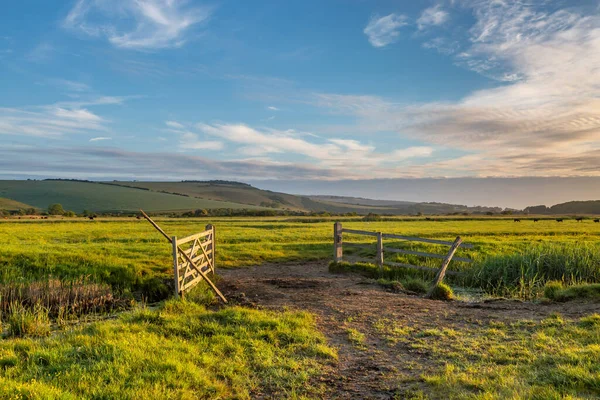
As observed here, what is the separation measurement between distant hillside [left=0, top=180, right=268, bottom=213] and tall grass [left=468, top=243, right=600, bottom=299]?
92.5 m

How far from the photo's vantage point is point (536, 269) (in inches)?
648

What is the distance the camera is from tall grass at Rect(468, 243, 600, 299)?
1564 cm

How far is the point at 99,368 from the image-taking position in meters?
5.99

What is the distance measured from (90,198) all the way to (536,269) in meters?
113

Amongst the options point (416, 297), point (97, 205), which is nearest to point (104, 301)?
point (416, 297)

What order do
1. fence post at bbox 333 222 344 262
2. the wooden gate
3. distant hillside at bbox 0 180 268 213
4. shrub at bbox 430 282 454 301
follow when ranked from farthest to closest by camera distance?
1. distant hillside at bbox 0 180 268 213
2. fence post at bbox 333 222 344 262
3. shrub at bbox 430 282 454 301
4. the wooden gate

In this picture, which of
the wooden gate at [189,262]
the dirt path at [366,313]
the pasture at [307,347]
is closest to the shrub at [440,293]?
the dirt path at [366,313]

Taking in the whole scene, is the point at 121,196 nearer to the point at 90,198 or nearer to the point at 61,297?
the point at 90,198

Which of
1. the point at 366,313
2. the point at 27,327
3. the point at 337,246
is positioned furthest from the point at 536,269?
the point at 27,327

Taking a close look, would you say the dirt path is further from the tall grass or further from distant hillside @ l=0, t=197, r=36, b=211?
distant hillside @ l=0, t=197, r=36, b=211

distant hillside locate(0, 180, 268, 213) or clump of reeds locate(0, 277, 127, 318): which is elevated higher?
distant hillside locate(0, 180, 268, 213)

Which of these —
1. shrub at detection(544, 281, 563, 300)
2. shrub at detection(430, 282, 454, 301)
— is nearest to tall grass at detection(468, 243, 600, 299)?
shrub at detection(544, 281, 563, 300)

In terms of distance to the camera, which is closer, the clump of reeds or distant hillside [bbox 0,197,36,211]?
the clump of reeds

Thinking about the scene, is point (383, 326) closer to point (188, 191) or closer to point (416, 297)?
point (416, 297)
